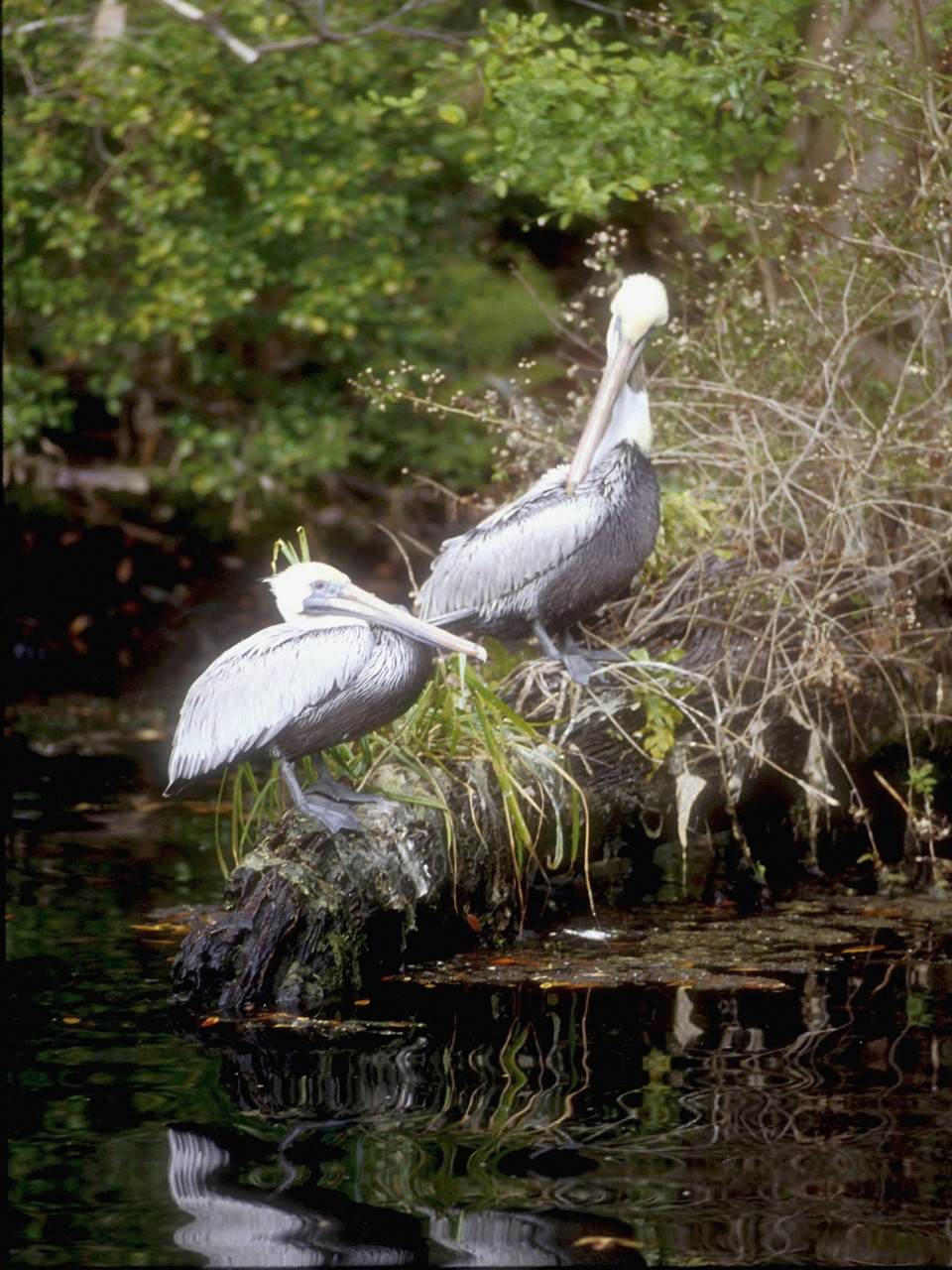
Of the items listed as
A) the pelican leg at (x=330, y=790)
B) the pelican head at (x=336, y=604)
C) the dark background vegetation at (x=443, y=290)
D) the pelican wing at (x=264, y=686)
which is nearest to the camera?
the pelican wing at (x=264, y=686)

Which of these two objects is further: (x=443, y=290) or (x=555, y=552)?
(x=443, y=290)

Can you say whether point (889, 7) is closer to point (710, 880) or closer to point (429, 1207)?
point (710, 880)

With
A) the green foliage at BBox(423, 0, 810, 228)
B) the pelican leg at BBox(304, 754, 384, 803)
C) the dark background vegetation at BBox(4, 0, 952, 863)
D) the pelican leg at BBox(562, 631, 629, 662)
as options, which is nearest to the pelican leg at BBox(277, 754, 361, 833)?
the pelican leg at BBox(304, 754, 384, 803)

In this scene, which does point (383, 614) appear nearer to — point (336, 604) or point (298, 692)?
point (336, 604)

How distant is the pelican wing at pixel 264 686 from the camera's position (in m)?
4.21

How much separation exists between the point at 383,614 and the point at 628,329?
1.67 m

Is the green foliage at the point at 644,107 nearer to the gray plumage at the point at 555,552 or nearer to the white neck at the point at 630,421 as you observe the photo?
the white neck at the point at 630,421

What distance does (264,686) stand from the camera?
423 cm

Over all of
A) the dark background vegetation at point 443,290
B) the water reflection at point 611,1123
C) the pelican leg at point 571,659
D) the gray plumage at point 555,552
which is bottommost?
the water reflection at point 611,1123

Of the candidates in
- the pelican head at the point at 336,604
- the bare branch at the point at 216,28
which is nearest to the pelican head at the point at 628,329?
the pelican head at the point at 336,604

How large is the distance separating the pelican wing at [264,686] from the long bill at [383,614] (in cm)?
3

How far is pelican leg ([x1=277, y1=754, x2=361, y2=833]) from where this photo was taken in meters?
4.35

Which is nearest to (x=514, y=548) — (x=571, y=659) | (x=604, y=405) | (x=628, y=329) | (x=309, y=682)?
(x=571, y=659)

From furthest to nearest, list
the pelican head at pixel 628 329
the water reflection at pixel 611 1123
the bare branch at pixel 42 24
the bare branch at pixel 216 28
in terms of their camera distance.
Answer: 1. the bare branch at pixel 42 24
2. the bare branch at pixel 216 28
3. the pelican head at pixel 628 329
4. the water reflection at pixel 611 1123
